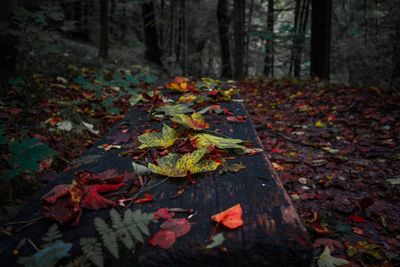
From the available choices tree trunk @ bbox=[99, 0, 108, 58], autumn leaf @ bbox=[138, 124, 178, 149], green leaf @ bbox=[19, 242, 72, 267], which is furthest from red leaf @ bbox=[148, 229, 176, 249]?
tree trunk @ bbox=[99, 0, 108, 58]

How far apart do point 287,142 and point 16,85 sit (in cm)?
339

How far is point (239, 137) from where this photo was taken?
65.7 inches

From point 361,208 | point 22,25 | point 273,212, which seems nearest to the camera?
point 273,212

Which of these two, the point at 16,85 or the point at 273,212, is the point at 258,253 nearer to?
the point at 273,212

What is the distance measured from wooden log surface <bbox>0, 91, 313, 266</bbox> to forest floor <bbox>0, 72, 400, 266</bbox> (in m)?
0.79

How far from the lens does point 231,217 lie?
35.2 inches

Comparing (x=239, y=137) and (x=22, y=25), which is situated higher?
(x=22, y=25)

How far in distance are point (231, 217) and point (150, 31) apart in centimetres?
1089

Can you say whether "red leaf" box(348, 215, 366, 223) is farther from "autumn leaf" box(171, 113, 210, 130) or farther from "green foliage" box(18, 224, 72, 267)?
"green foliage" box(18, 224, 72, 267)

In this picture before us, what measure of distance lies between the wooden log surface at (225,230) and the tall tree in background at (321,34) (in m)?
6.11

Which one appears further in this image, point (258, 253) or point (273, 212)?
point (273, 212)

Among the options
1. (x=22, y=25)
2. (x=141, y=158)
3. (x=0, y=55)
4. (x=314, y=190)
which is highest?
(x=22, y=25)

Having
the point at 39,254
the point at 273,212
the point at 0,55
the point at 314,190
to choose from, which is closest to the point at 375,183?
the point at 314,190

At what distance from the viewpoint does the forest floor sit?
180 cm
